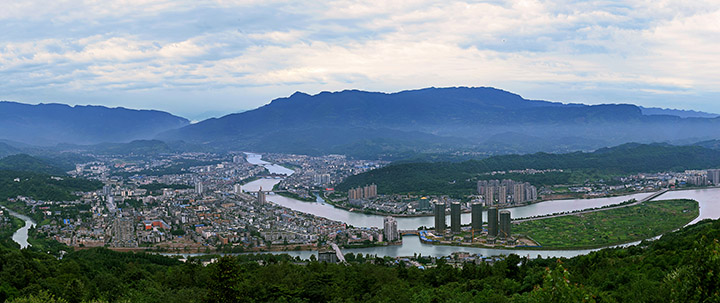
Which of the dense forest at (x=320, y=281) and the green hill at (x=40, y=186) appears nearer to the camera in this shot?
the dense forest at (x=320, y=281)

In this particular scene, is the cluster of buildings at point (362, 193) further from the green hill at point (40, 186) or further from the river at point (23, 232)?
the river at point (23, 232)

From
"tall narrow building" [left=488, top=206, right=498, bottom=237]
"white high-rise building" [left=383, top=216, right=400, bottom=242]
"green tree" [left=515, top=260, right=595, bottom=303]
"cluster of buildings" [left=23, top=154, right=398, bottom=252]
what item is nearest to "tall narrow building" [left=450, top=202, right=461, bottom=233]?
"tall narrow building" [left=488, top=206, right=498, bottom=237]

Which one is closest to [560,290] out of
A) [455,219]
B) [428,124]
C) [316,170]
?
[455,219]

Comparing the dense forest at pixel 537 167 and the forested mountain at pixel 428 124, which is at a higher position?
the forested mountain at pixel 428 124

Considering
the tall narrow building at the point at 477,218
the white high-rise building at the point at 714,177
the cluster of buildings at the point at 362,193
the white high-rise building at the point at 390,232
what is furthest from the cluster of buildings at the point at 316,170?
the white high-rise building at the point at 714,177

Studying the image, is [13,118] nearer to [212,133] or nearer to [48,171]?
[212,133]

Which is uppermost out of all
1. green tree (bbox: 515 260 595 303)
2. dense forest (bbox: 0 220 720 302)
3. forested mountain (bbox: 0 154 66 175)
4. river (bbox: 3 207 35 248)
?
green tree (bbox: 515 260 595 303)

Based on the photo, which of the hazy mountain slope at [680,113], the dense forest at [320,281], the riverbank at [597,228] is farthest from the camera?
the hazy mountain slope at [680,113]

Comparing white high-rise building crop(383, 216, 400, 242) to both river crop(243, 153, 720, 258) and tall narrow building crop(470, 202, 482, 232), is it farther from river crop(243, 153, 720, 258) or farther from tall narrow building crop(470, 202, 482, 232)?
tall narrow building crop(470, 202, 482, 232)

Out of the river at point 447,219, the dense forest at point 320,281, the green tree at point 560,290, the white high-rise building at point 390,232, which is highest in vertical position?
the green tree at point 560,290
